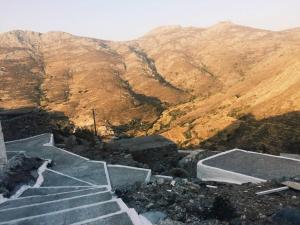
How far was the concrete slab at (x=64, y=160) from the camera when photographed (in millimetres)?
12655

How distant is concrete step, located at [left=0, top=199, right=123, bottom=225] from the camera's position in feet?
24.5

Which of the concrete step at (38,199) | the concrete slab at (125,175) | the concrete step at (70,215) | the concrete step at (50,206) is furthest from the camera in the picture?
the concrete slab at (125,175)

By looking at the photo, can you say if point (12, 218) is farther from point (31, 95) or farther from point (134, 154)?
point (31, 95)

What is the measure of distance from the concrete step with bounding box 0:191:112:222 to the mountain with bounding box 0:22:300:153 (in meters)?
18.2

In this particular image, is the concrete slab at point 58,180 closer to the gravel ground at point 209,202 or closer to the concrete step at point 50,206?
the concrete step at point 50,206

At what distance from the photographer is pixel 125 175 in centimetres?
1299

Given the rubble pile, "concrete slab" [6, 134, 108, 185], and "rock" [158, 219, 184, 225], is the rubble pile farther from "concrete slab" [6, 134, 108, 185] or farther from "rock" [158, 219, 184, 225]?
"rock" [158, 219, 184, 225]

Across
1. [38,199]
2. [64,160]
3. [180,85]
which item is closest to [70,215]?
[38,199]

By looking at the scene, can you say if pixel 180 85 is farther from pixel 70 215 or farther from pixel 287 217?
pixel 287 217

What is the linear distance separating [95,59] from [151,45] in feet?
150

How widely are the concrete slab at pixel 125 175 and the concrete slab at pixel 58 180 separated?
98 centimetres

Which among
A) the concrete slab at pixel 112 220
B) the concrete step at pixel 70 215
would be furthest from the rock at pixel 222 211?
the concrete step at pixel 70 215

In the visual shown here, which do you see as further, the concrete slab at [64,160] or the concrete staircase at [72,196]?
the concrete slab at [64,160]

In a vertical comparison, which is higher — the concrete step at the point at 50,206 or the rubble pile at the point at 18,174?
the concrete step at the point at 50,206
